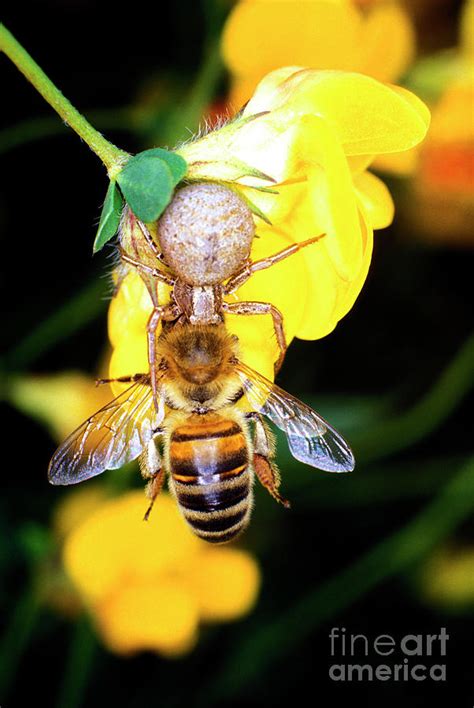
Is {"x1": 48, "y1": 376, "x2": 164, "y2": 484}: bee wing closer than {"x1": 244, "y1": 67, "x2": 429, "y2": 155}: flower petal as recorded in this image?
No

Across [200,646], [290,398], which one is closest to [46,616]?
[200,646]

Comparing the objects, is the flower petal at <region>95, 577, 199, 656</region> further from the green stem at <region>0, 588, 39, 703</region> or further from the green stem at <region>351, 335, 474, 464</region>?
→ the green stem at <region>351, 335, 474, 464</region>

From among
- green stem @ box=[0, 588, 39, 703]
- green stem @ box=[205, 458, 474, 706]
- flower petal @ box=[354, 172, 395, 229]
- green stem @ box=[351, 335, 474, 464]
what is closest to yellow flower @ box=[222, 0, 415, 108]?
flower petal @ box=[354, 172, 395, 229]

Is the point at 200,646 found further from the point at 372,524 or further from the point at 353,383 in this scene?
the point at 353,383

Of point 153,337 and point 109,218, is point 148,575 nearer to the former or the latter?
point 153,337

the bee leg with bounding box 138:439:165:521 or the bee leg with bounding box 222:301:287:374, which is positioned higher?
the bee leg with bounding box 222:301:287:374

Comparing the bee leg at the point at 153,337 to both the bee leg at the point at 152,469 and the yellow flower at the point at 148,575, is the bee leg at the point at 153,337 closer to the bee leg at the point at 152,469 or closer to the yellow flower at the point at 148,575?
the bee leg at the point at 152,469
